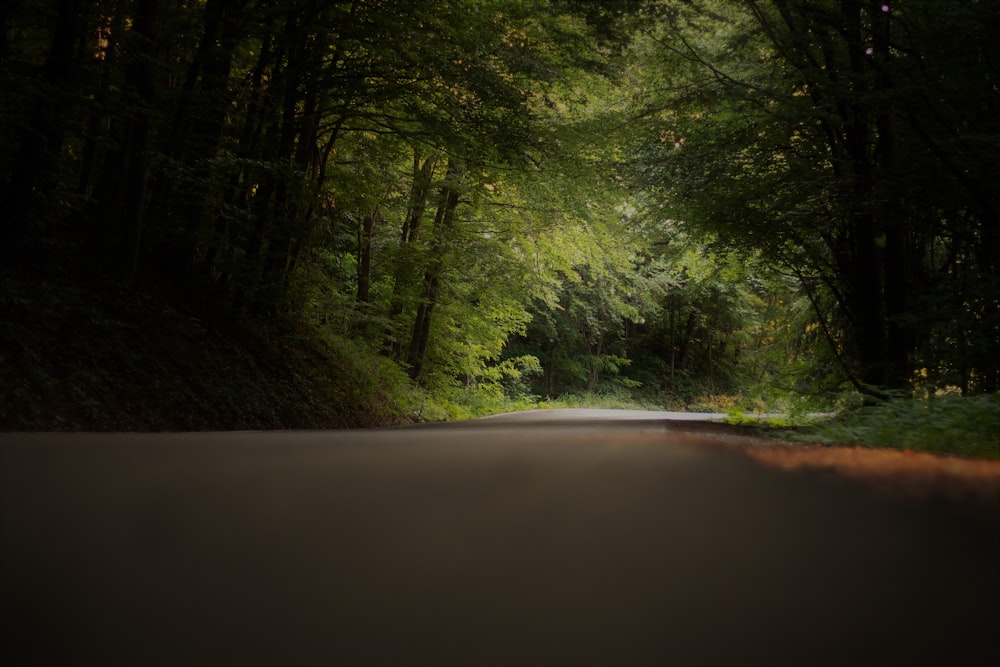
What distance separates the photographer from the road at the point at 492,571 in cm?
128

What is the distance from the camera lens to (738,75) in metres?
9.85

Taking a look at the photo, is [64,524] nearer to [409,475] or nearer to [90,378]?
[409,475]

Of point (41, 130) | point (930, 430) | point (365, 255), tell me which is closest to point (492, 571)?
point (930, 430)

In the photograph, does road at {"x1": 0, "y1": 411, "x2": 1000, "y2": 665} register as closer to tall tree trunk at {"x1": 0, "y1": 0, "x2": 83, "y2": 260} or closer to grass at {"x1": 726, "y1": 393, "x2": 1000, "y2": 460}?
grass at {"x1": 726, "y1": 393, "x2": 1000, "y2": 460}

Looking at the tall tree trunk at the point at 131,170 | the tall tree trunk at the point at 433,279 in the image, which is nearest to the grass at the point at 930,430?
the tall tree trunk at the point at 131,170

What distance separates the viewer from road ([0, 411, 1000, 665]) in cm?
128

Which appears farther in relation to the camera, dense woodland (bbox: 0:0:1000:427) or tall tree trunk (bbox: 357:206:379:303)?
tall tree trunk (bbox: 357:206:379:303)

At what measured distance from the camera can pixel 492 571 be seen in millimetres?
1552

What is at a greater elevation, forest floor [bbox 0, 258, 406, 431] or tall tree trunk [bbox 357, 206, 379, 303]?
tall tree trunk [bbox 357, 206, 379, 303]

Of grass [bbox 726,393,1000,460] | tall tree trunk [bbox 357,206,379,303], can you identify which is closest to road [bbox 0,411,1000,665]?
grass [bbox 726,393,1000,460]

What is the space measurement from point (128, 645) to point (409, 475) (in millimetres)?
1283

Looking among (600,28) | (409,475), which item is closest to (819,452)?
(409,475)

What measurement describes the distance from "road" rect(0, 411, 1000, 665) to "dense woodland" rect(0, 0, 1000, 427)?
182 inches

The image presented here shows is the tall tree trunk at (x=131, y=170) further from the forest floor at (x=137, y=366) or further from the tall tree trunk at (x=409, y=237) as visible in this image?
the tall tree trunk at (x=409, y=237)
